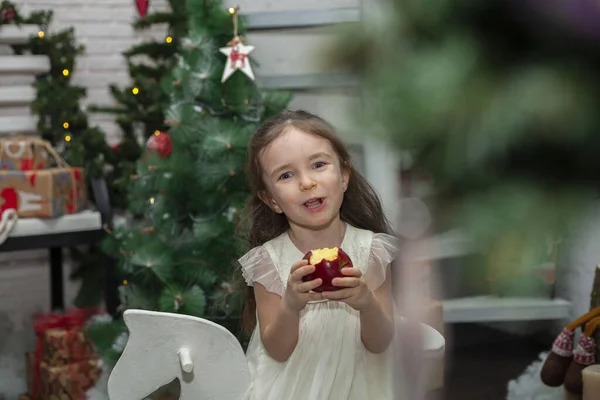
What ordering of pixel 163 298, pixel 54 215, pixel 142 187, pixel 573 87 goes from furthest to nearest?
pixel 54 215
pixel 142 187
pixel 163 298
pixel 573 87

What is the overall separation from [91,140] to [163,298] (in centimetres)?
90

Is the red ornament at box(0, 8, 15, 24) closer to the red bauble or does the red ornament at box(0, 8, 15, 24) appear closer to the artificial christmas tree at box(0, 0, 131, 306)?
the artificial christmas tree at box(0, 0, 131, 306)

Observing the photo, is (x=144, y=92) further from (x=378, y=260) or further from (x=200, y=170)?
(x=378, y=260)

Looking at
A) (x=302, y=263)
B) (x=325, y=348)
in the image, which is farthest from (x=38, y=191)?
(x=302, y=263)

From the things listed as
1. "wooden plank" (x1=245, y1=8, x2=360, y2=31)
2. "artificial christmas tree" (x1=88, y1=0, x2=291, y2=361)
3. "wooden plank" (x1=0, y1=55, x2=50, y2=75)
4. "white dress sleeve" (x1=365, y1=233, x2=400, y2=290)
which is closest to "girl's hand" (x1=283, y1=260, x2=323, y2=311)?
"white dress sleeve" (x1=365, y1=233, x2=400, y2=290)

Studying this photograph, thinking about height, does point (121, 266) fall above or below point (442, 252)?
below

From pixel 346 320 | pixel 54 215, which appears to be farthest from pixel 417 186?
pixel 54 215

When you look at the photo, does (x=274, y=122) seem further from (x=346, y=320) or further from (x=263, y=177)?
(x=346, y=320)

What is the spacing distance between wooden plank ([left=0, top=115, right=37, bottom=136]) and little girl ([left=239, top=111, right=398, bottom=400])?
170 cm

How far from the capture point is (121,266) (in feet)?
6.91

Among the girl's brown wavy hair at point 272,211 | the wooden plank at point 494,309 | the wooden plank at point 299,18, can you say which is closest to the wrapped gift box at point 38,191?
the wooden plank at point 299,18

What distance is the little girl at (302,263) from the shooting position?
0.88 m

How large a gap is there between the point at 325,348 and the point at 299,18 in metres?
0.57

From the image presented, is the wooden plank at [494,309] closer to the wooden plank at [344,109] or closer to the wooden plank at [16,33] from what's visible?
the wooden plank at [344,109]
